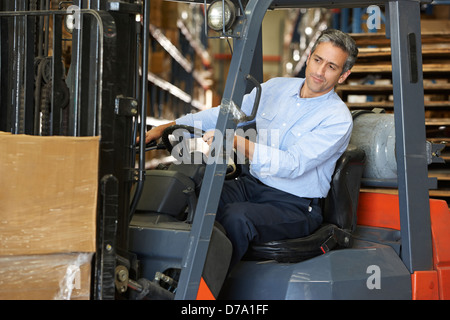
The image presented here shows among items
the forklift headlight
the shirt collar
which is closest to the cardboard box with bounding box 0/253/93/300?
the forklift headlight

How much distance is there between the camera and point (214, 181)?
2352mm

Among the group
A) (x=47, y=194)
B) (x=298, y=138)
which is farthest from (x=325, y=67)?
(x=47, y=194)

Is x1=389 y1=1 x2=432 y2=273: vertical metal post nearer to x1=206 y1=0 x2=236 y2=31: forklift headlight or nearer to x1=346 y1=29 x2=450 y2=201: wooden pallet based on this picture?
x1=206 y1=0 x2=236 y2=31: forklift headlight

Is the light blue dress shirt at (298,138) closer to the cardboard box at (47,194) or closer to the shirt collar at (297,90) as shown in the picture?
the shirt collar at (297,90)

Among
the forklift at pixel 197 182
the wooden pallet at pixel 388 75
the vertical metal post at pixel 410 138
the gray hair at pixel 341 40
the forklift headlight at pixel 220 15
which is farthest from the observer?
the wooden pallet at pixel 388 75

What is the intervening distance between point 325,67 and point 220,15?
2.85 feet

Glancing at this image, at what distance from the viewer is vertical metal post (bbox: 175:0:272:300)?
2307 mm

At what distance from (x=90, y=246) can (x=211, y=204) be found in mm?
528

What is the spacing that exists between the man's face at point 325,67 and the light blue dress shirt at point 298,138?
0.23 feet

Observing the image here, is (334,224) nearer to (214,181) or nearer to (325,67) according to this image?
(325,67)

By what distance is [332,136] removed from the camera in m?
2.82

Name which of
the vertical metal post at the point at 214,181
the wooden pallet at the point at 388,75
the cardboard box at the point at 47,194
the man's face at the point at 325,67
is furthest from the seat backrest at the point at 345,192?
the wooden pallet at the point at 388,75

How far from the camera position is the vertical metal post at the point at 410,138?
2855 mm

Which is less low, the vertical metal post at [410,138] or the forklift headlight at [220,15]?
the forklift headlight at [220,15]
